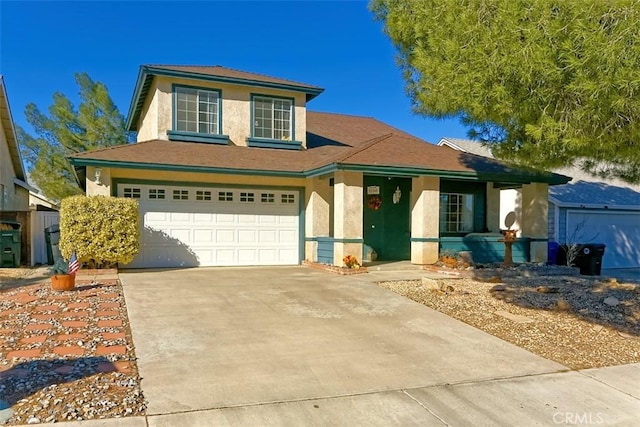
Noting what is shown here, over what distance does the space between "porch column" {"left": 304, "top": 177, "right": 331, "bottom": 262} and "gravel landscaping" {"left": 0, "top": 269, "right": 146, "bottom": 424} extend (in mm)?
5995

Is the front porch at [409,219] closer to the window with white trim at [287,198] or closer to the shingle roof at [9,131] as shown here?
the window with white trim at [287,198]

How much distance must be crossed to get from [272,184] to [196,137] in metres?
2.66

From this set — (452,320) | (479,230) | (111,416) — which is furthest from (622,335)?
(479,230)

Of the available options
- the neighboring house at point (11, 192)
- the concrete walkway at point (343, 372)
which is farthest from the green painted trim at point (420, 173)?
the neighboring house at point (11, 192)

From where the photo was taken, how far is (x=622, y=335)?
21.7 feet

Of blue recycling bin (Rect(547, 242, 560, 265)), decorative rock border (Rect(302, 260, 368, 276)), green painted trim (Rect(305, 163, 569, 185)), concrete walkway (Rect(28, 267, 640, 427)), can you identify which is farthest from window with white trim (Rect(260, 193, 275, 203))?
blue recycling bin (Rect(547, 242, 560, 265))

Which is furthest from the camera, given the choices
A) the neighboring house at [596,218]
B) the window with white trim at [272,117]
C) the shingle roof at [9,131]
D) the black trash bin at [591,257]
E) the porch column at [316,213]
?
the neighboring house at [596,218]

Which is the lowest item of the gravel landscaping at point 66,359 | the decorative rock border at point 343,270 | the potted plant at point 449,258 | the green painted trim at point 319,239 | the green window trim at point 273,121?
the gravel landscaping at point 66,359

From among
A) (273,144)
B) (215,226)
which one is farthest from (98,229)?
(273,144)

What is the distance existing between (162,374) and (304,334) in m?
2.09

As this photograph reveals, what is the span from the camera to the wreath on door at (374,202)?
13859 millimetres

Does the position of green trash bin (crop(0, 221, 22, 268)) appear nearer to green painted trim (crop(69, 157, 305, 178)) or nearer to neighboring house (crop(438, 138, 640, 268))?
green painted trim (crop(69, 157, 305, 178))

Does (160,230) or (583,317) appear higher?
(160,230)

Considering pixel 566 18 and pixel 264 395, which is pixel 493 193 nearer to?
pixel 566 18
